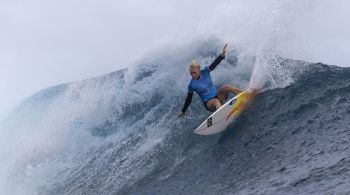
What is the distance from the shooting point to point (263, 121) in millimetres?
10484

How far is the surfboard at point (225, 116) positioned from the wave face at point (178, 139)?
0.57 ft

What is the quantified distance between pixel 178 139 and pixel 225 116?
5.79ft

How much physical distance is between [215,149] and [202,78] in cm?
167

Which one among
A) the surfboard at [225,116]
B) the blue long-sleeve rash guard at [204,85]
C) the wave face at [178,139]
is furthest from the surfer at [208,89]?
the wave face at [178,139]

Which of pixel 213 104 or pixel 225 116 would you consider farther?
pixel 213 104

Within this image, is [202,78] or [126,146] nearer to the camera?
[202,78]

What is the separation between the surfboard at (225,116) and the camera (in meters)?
10.8

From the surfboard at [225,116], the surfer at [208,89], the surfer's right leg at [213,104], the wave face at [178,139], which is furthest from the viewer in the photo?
the surfer at [208,89]

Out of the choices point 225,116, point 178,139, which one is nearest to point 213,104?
point 225,116

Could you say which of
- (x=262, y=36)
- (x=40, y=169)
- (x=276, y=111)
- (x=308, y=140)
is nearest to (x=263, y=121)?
(x=276, y=111)

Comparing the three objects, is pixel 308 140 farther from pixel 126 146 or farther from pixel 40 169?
pixel 40 169

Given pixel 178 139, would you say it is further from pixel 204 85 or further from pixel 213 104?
pixel 204 85

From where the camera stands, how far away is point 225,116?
1088cm

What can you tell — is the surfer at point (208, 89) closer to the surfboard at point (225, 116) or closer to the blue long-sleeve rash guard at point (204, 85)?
the blue long-sleeve rash guard at point (204, 85)
